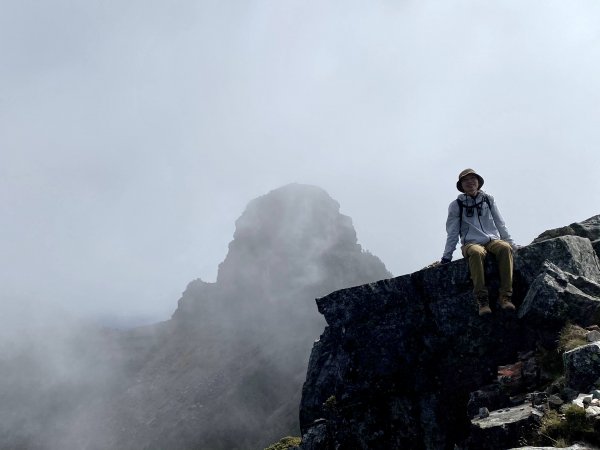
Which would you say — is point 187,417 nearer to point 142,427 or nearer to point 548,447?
point 142,427

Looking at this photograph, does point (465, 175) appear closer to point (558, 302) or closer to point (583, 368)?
point (558, 302)

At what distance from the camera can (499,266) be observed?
13008 millimetres

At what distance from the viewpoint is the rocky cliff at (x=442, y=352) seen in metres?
11.7

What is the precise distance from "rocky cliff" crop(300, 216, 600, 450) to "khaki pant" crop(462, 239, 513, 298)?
0.61 m

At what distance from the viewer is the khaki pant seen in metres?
12.7

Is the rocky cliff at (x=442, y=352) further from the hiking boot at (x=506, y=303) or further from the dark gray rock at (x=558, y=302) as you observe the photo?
the hiking boot at (x=506, y=303)

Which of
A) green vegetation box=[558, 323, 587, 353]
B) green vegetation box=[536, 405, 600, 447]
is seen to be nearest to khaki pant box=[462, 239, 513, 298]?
green vegetation box=[558, 323, 587, 353]

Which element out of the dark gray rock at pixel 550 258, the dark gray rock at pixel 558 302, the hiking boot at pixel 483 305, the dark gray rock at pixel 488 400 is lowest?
the dark gray rock at pixel 488 400

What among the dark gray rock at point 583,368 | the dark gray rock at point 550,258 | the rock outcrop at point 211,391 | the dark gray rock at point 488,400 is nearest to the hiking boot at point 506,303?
the dark gray rock at point 550,258

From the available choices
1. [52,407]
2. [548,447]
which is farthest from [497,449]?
[52,407]

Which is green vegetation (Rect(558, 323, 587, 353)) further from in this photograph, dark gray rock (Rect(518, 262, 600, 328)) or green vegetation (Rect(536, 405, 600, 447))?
green vegetation (Rect(536, 405, 600, 447))

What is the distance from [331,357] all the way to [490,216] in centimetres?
718

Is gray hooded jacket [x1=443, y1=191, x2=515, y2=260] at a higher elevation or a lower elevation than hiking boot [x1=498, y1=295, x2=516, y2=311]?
higher

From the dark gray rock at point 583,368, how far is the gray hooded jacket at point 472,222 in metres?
5.29
